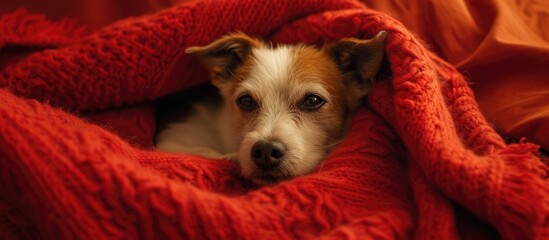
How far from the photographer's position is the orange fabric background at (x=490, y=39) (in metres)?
1.39

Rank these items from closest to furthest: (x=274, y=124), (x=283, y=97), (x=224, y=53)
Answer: (x=274, y=124) < (x=283, y=97) < (x=224, y=53)

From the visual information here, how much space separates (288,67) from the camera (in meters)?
1.60

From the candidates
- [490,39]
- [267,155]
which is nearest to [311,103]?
[267,155]

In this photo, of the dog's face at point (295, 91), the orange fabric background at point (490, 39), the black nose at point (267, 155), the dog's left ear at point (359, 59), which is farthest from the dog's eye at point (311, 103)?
the orange fabric background at point (490, 39)

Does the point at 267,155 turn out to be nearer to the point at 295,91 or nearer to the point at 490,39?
the point at 295,91

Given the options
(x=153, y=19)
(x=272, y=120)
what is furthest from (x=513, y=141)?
(x=153, y=19)

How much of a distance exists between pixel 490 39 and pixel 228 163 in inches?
38.1

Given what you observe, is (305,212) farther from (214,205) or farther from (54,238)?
(54,238)

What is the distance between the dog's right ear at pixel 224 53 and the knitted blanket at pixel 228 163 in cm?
6

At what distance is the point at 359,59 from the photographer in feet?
4.90

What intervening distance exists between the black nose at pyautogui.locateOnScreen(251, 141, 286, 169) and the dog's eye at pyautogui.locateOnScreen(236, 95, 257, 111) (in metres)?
0.28

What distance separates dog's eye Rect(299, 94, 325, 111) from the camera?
1562 millimetres

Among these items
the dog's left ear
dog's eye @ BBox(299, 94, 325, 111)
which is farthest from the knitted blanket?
dog's eye @ BBox(299, 94, 325, 111)

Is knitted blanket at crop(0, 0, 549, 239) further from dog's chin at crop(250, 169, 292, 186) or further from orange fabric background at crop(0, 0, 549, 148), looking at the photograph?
orange fabric background at crop(0, 0, 549, 148)
